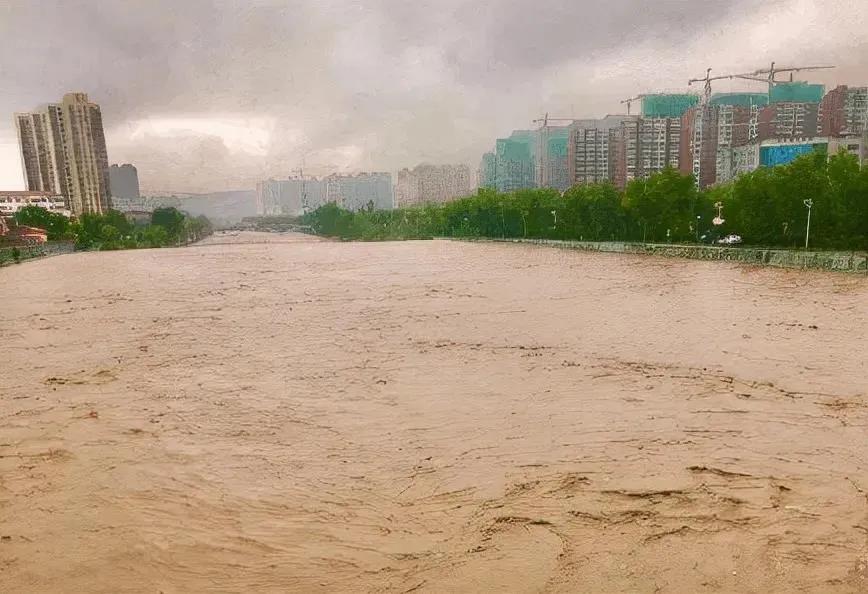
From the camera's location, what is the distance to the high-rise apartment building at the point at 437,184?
173 m

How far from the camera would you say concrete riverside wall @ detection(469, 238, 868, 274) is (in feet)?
87.5

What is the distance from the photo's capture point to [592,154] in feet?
325

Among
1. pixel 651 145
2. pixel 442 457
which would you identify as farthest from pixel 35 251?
pixel 651 145

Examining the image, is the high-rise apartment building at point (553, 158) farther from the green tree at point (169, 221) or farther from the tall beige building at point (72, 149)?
the tall beige building at point (72, 149)

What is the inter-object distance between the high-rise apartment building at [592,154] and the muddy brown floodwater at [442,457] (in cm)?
8636

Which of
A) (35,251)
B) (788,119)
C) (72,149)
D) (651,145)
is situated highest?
(72,149)

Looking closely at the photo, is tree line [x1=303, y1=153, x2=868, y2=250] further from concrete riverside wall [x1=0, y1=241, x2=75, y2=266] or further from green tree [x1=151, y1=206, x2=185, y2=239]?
green tree [x1=151, y1=206, x2=185, y2=239]

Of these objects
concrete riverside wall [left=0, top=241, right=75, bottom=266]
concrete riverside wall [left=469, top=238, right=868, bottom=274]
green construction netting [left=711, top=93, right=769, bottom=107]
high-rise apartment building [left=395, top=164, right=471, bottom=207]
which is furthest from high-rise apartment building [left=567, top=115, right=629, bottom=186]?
concrete riverside wall [left=0, top=241, right=75, bottom=266]

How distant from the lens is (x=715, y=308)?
19172 millimetres

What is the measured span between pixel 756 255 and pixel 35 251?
61.6 metres

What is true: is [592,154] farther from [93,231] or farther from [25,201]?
[25,201]

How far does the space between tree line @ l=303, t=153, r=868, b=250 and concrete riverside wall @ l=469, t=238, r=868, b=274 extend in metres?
3.18

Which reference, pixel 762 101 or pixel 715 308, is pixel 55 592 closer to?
pixel 715 308

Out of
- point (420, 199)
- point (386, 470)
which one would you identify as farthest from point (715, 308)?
point (420, 199)
